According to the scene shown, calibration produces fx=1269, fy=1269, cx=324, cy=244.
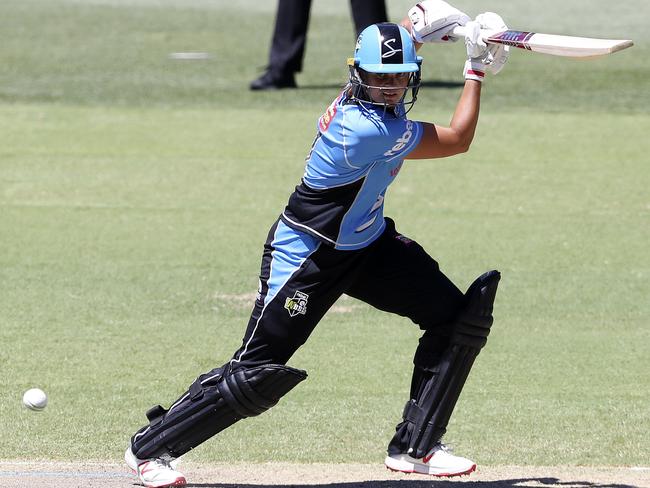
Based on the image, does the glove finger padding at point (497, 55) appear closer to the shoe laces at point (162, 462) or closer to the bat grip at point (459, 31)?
the bat grip at point (459, 31)

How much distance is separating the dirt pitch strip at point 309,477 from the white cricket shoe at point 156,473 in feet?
0.46

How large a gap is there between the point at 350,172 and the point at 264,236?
4.85m

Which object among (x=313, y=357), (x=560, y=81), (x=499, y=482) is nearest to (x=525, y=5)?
(x=560, y=81)

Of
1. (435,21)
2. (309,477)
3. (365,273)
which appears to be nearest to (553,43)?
(435,21)

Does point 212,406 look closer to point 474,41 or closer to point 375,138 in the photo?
point 375,138

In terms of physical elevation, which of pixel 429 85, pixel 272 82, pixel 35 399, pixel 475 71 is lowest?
pixel 272 82

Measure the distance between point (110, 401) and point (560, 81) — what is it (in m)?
9.75

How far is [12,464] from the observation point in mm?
5762

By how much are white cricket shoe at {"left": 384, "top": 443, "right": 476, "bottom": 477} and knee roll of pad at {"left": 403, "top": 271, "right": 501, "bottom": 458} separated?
4cm

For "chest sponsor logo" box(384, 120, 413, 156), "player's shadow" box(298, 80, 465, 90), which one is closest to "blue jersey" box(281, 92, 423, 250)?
"chest sponsor logo" box(384, 120, 413, 156)

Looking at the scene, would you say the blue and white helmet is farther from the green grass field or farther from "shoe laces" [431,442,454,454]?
the green grass field

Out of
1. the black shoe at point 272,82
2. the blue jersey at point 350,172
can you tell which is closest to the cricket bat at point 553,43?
the blue jersey at point 350,172

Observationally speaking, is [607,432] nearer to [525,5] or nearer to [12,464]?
[12,464]

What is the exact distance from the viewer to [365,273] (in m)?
5.41
